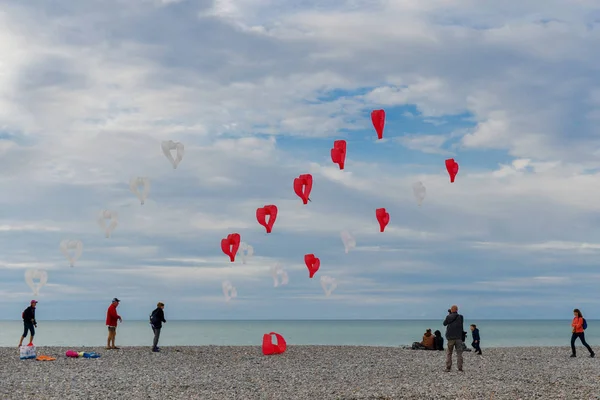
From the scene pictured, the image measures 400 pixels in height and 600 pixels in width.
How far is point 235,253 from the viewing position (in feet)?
108

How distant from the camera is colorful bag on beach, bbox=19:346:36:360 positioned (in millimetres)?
26656

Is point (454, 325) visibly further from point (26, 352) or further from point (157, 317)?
point (26, 352)

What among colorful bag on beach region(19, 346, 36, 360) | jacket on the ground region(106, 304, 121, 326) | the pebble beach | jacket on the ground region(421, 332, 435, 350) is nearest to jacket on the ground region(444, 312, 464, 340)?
the pebble beach

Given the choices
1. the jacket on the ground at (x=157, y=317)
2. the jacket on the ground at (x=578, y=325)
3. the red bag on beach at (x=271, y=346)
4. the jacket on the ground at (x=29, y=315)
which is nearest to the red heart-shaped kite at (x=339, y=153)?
the red bag on beach at (x=271, y=346)

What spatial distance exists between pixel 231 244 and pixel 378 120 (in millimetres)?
9600

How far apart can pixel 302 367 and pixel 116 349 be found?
10.5 meters

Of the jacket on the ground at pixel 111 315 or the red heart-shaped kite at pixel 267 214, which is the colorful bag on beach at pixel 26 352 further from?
the red heart-shaped kite at pixel 267 214

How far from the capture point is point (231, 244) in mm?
33156

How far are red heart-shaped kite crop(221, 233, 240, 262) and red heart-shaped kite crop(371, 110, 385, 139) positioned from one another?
29.3 feet

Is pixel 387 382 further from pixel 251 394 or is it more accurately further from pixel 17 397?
pixel 17 397

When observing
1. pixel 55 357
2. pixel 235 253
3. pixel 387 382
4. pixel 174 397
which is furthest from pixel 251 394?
pixel 235 253

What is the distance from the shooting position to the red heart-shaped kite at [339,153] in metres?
30.2

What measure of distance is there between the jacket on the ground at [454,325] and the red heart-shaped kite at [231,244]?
524 inches

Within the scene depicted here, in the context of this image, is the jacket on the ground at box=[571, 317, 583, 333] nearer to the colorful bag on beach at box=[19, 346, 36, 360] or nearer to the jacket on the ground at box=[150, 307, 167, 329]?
the jacket on the ground at box=[150, 307, 167, 329]
